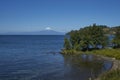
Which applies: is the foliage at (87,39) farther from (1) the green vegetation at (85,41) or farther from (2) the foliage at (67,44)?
(2) the foliage at (67,44)

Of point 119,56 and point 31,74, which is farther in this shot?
point 119,56

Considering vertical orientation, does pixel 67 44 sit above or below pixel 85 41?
below

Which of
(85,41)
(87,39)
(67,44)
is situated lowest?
(67,44)

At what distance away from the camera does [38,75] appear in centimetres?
5081

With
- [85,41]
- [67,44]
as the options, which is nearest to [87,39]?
[85,41]

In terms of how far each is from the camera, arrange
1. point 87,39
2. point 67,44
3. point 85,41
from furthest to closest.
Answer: point 67,44, point 85,41, point 87,39

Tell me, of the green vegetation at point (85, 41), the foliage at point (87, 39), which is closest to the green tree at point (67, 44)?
the green vegetation at point (85, 41)

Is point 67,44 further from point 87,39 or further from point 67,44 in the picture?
point 87,39

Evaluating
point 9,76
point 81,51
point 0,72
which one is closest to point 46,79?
point 9,76

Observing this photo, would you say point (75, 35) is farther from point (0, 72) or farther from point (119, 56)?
point (0, 72)

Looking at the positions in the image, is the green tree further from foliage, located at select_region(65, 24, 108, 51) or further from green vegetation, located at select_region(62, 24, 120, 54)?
foliage, located at select_region(65, 24, 108, 51)

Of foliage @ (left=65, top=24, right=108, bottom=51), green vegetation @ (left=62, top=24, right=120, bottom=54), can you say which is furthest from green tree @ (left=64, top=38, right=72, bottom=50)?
foliage @ (left=65, top=24, right=108, bottom=51)

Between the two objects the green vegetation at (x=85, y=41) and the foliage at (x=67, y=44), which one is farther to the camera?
the foliage at (x=67, y=44)

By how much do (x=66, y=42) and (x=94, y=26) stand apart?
1578 centimetres
